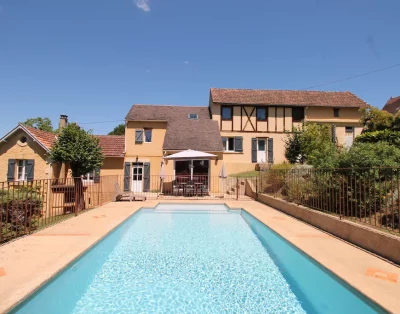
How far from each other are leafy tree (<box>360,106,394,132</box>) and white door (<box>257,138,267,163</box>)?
787 cm

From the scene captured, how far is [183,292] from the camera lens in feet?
12.7

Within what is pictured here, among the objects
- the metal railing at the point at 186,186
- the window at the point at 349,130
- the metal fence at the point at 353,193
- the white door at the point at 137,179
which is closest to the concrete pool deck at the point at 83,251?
the metal fence at the point at 353,193

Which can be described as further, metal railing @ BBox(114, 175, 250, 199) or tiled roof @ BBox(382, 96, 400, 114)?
tiled roof @ BBox(382, 96, 400, 114)

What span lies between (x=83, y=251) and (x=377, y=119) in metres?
19.2

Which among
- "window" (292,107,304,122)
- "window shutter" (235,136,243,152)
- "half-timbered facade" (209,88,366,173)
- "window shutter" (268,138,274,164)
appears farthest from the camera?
"window" (292,107,304,122)

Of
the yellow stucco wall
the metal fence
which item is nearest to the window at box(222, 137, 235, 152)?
the yellow stucco wall

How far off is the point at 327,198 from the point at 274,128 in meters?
16.6

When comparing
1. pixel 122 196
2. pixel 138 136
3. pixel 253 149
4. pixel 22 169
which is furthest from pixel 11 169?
pixel 253 149

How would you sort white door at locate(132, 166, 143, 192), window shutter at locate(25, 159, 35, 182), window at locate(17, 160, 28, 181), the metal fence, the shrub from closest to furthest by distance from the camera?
the metal fence
the shrub
window shutter at locate(25, 159, 35, 182)
window at locate(17, 160, 28, 181)
white door at locate(132, 166, 143, 192)

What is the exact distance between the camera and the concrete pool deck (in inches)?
125

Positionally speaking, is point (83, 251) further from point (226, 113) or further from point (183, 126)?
A: point (226, 113)

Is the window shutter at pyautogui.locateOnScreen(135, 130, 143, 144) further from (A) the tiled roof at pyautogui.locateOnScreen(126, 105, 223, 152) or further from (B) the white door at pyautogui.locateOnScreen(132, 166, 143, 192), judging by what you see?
(B) the white door at pyautogui.locateOnScreen(132, 166, 143, 192)

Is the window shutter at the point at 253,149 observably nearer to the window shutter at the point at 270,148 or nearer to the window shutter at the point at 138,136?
the window shutter at the point at 270,148

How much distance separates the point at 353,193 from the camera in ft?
21.1
